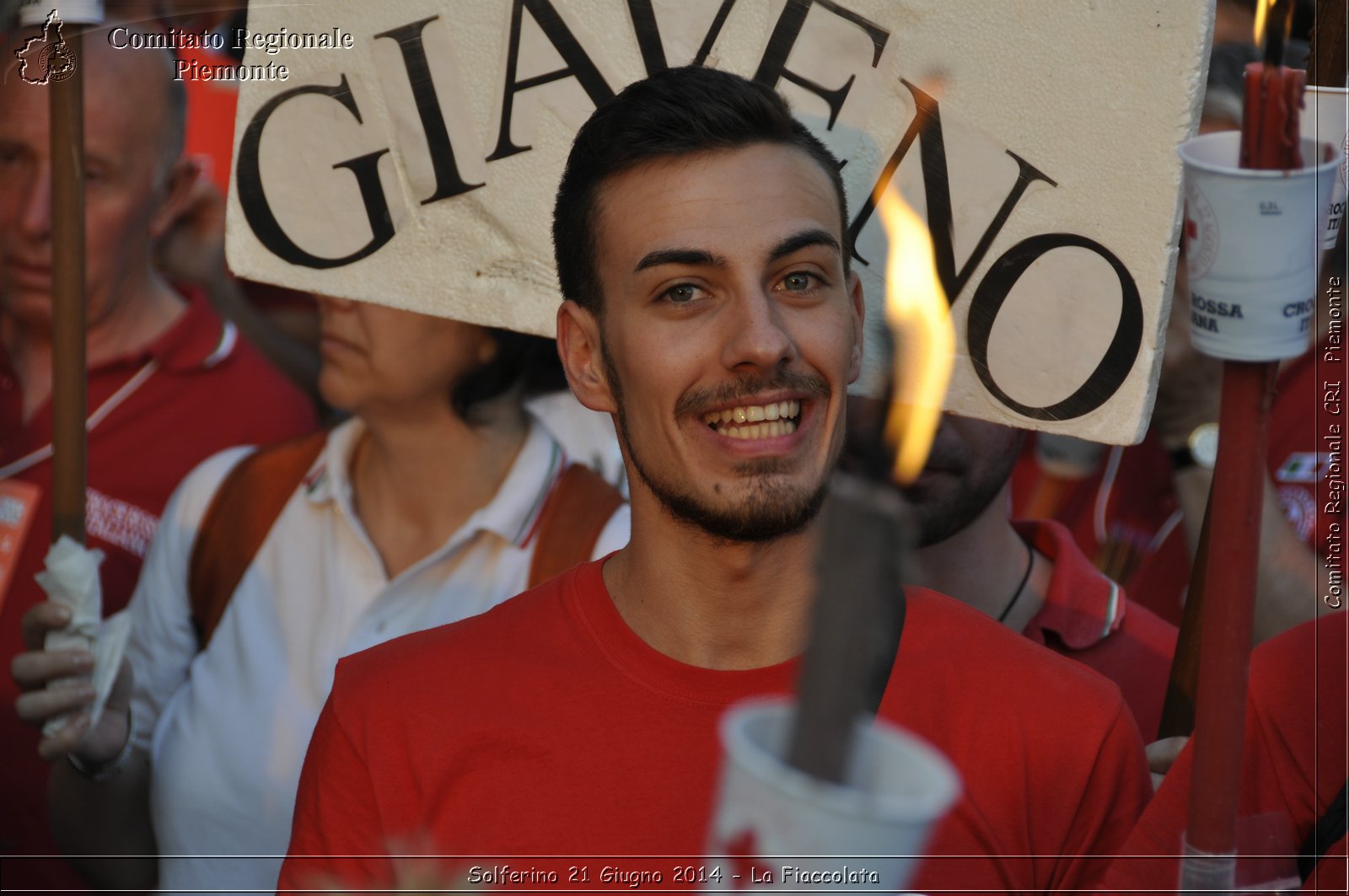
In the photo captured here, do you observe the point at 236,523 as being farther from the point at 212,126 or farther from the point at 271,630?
the point at 212,126

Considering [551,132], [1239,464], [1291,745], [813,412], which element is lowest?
[1291,745]

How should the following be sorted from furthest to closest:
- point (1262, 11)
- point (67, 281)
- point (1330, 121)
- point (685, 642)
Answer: point (67, 281), point (685, 642), point (1330, 121), point (1262, 11)

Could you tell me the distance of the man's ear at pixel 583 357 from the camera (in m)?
2.09

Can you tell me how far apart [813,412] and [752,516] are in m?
0.16

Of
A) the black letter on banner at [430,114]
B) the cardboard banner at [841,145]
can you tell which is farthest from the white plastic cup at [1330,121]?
the black letter on banner at [430,114]

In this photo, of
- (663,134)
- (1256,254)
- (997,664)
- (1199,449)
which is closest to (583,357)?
(663,134)

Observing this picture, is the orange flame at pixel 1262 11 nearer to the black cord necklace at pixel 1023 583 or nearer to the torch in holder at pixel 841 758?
the torch in holder at pixel 841 758

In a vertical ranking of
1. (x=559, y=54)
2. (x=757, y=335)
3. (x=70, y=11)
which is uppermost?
(x=70, y=11)

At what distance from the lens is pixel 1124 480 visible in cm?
327

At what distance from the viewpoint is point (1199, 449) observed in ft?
8.63

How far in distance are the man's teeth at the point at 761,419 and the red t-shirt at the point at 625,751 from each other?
31 cm

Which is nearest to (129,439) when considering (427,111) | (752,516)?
(427,111)

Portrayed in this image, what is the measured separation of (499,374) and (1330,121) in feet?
5.15

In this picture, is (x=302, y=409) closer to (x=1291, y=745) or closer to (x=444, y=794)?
(x=444, y=794)
